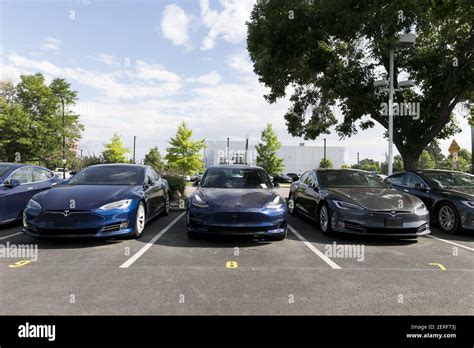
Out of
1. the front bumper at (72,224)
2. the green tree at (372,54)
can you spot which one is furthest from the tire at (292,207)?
the green tree at (372,54)

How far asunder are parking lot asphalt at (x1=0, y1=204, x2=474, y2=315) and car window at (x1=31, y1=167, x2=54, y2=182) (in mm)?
2661

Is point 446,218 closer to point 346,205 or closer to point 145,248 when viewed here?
point 346,205

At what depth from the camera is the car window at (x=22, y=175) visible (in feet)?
24.0

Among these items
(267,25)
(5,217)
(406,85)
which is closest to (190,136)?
(267,25)

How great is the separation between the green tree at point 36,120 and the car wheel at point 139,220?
29.2 meters

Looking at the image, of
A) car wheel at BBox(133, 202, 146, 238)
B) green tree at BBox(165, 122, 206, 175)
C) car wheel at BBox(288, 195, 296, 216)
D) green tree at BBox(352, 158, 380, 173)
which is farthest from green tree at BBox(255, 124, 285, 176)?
car wheel at BBox(133, 202, 146, 238)

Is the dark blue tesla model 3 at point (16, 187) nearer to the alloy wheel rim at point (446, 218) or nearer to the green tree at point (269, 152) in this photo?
the alloy wheel rim at point (446, 218)

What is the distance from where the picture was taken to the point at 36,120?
33812 mm

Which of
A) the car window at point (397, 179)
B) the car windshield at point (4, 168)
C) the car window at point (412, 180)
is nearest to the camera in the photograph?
the car windshield at point (4, 168)

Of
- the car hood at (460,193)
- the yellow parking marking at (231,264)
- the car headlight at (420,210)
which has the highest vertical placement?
the car hood at (460,193)

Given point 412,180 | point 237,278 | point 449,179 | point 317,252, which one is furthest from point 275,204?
point 449,179

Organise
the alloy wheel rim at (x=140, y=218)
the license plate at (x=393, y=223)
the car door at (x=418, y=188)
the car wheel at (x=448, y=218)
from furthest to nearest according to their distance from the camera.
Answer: the car door at (x=418, y=188)
the car wheel at (x=448, y=218)
the alloy wheel rim at (x=140, y=218)
the license plate at (x=393, y=223)

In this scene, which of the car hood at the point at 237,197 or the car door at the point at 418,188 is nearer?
the car hood at the point at 237,197
